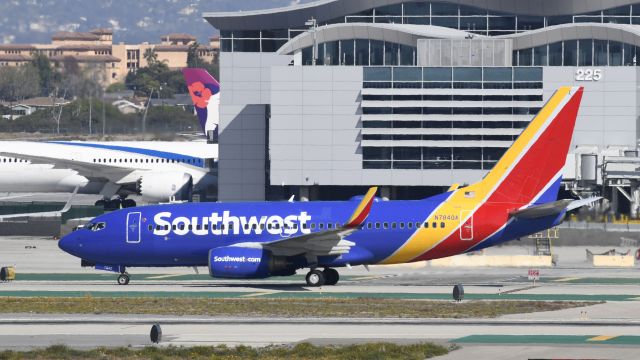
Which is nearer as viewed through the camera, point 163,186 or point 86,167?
point 163,186

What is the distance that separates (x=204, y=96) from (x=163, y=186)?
40.7m

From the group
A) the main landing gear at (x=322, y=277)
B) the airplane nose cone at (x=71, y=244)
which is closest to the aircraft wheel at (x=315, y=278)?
the main landing gear at (x=322, y=277)

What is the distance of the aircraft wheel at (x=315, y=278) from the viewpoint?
5478 cm

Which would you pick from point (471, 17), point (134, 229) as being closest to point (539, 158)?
point (134, 229)

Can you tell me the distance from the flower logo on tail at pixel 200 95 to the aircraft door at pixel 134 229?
80343 millimetres

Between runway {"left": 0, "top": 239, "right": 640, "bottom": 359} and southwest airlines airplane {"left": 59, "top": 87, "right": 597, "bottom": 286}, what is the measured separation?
1348 millimetres

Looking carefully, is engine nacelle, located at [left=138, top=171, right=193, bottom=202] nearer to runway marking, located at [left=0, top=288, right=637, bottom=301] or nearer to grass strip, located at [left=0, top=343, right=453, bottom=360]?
runway marking, located at [left=0, top=288, right=637, bottom=301]

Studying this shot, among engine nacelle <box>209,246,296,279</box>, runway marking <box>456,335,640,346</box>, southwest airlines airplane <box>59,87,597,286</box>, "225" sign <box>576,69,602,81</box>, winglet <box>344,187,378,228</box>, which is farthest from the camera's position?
"225" sign <box>576,69,602,81</box>

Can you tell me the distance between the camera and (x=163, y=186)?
317 feet

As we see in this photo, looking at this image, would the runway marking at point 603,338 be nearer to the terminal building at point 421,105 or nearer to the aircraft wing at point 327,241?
the aircraft wing at point 327,241

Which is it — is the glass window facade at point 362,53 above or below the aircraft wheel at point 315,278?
above

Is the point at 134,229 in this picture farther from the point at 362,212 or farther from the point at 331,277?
the point at 362,212

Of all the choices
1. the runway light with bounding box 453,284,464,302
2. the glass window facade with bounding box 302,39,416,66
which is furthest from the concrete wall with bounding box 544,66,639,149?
the runway light with bounding box 453,284,464,302

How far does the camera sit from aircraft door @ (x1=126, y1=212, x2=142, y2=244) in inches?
2202
